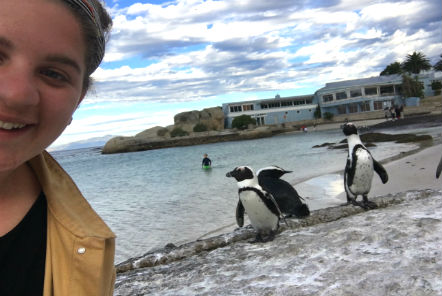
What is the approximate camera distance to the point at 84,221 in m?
1.23

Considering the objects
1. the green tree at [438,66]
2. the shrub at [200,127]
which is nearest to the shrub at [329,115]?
the shrub at [200,127]

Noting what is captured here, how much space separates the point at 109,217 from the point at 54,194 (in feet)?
41.1

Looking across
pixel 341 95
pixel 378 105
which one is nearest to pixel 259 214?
pixel 378 105

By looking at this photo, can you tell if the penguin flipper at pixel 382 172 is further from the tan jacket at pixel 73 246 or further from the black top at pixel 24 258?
the black top at pixel 24 258

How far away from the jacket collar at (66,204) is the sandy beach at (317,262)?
1.68 meters

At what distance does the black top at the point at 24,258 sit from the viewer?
1.10 m

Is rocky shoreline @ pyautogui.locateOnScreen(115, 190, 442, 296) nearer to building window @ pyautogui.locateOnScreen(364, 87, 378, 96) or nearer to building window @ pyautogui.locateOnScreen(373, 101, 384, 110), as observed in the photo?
building window @ pyautogui.locateOnScreen(373, 101, 384, 110)

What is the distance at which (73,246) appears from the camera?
3.83 feet

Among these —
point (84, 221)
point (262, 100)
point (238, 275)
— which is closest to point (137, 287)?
point (238, 275)

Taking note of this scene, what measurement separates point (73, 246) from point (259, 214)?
3718 mm

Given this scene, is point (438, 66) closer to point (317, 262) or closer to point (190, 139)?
point (190, 139)

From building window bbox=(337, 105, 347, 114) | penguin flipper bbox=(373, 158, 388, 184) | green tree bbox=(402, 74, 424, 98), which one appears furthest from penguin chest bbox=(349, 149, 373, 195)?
building window bbox=(337, 105, 347, 114)

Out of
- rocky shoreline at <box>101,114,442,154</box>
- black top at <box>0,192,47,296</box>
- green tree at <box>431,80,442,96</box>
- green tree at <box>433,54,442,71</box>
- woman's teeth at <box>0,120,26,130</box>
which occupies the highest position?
green tree at <box>433,54,442,71</box>

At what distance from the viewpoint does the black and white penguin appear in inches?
204
